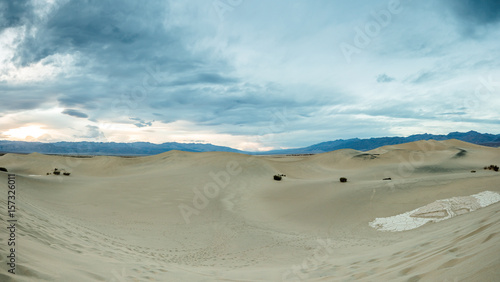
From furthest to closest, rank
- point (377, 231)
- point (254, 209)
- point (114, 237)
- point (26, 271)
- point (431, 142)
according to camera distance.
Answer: point (431, 142) < point (254, 209) < point (377, 231) < point (114, 237) < point (26, 271)

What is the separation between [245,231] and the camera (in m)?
11.2

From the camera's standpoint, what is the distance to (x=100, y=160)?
40.0 m

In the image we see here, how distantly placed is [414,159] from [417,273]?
38495 mm

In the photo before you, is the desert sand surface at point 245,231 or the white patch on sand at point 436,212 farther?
the white patch on sand at point 436,212

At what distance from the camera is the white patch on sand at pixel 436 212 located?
31.7 feet

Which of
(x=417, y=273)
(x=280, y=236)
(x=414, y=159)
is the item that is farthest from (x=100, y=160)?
(x=414, y=159)

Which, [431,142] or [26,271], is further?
[431,142]

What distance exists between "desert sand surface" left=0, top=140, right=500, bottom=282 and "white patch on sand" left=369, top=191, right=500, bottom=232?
11cm

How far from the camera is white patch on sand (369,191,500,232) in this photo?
31.7ft

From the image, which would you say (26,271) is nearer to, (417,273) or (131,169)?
(417,273)

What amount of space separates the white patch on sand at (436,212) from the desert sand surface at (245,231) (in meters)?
0.11

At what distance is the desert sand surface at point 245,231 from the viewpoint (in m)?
4.27

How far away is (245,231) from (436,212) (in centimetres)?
794

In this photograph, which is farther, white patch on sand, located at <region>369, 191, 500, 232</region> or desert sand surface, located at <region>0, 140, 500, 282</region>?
white patch on sand, located at <region>369, 191, 500, 232</region>
